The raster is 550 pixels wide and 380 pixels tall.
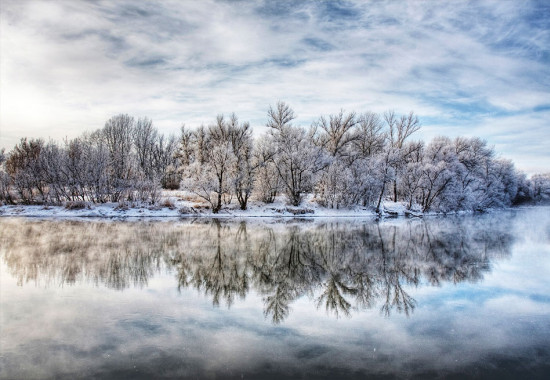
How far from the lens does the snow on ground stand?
38594mm

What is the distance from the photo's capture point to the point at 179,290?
1166cm

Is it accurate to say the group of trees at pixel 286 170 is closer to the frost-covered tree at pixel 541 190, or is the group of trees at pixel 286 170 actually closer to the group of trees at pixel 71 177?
the group of trees at pixel 71 177

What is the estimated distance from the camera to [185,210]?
4106cm

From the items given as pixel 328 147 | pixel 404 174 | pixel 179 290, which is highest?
pixel 328 147

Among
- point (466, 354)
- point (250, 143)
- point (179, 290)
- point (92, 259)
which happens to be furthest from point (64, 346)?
point (250, 143)

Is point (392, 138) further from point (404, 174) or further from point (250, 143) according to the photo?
point (250, 143)

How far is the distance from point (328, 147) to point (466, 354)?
49.4 metres

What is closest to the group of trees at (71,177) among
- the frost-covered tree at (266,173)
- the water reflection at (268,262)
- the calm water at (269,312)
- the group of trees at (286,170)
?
the group of trees at (286,170)

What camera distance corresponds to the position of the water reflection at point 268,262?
11578 millimetres

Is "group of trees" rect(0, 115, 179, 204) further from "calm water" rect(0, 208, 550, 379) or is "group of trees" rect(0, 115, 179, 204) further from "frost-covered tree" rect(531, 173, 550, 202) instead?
"frost-covered tree" rect(531, 173, 550, 202)

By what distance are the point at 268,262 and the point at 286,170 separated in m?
31.2

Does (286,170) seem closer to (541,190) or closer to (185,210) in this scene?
(185,210)

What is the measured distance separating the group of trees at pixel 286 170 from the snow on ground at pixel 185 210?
1080 millimetres

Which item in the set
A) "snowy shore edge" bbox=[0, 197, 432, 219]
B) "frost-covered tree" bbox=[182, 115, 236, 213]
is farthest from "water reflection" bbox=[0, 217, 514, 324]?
"frost-covered tree" bbox=[182, 115, 236, 213]
